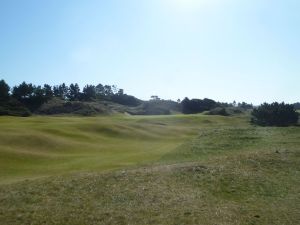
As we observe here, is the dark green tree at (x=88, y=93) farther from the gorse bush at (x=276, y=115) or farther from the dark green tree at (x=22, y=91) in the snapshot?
the gorse bush at (x=276, y=115)

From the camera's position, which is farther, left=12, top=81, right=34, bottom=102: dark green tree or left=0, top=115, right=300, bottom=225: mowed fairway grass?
left=12, top=81, right=34, bottom=102: dark green tree

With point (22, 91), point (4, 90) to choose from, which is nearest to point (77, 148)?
point (4, 90)

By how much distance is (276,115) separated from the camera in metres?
78.9

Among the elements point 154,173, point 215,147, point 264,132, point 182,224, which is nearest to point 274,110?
point 264,132

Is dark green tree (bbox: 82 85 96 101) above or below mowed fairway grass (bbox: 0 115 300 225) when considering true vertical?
above

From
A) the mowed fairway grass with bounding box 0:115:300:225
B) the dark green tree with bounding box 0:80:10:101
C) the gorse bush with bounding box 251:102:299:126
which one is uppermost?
the dark green tree with bounding box 0:80:10:101

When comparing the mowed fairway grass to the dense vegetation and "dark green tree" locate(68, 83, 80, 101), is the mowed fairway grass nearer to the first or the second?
the dense vegetation

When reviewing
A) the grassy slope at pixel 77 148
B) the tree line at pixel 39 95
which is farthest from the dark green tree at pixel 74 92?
the grassy slope at pixel 77 148

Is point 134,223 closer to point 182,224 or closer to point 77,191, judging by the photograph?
point 182,224

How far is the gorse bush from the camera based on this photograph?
78.9 m

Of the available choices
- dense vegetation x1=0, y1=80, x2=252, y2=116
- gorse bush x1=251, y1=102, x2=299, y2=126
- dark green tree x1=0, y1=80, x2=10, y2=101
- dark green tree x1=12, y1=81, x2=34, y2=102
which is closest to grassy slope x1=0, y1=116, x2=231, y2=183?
gorse bush x1=251, y1=102, x2=299, y2=126

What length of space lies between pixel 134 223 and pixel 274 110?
2755 inches

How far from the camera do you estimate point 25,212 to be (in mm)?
14398

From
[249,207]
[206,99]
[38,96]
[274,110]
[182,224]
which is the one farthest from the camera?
[206,99]
